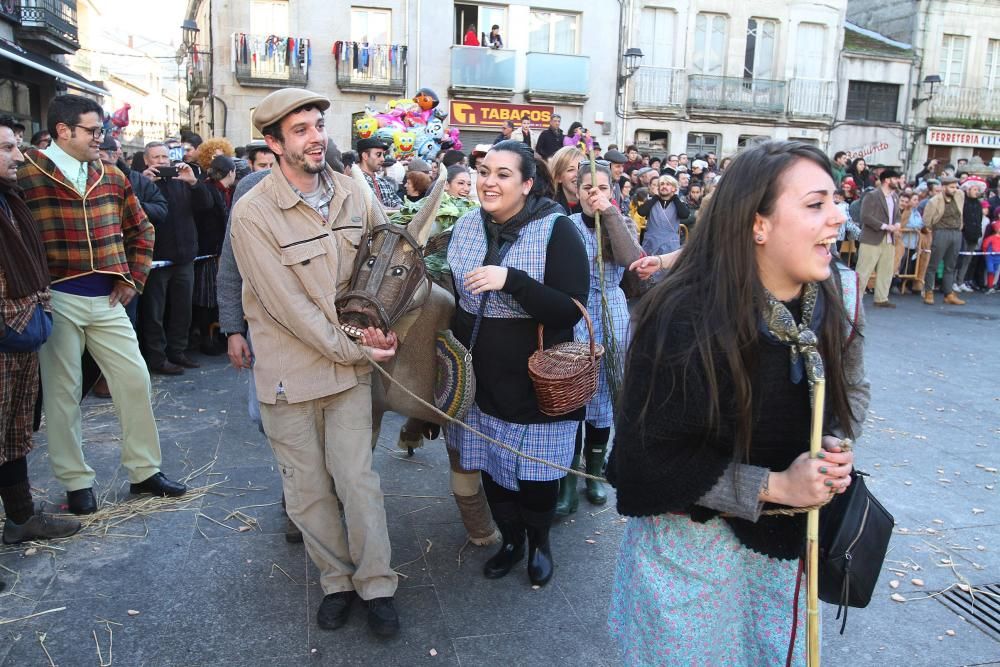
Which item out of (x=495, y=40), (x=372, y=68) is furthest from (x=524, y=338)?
(x=495, y=40)

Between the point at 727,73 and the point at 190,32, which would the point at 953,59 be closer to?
the point at 727,73

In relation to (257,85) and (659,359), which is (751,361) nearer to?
(659,359)

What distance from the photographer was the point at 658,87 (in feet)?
84.9

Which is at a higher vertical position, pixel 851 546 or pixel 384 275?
pixel 384 275

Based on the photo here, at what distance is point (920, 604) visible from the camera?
3.54 m

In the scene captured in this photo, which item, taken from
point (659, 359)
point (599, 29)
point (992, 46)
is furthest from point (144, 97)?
point (659, 359)

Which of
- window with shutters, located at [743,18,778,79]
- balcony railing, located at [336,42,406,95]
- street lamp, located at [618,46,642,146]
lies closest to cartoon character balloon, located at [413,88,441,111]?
balcony railing, located at [336,42,406,95]

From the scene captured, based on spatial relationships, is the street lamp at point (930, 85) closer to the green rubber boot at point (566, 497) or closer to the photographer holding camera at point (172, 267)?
the photographer holding camera at point (172, 267)

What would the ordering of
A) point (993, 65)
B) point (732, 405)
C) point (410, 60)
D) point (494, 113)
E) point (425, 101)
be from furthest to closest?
1. point (993, 65)
2. point (494, 113)
3. point (410, 60)
4. point (425, 101)
5. point (732, 405)

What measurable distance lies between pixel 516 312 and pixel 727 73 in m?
26.0

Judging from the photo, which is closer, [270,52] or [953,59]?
[270,52]

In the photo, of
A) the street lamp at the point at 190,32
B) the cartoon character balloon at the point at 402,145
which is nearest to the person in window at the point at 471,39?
the street lamp at the point at 190,32

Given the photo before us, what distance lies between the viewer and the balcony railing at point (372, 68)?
76.1 ft

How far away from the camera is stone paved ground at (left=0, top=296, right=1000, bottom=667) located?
3098 mm
